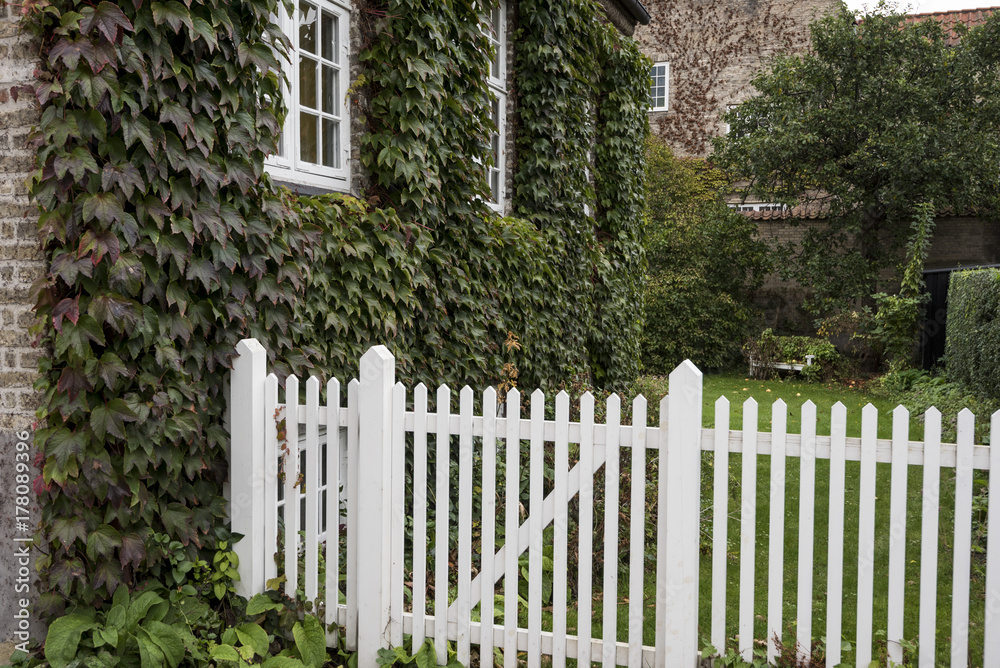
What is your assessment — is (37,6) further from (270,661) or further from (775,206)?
(775,206)

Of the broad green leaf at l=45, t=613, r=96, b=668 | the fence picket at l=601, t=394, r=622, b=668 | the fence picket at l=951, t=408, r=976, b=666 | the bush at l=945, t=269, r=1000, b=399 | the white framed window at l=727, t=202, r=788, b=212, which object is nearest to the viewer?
the fence picket at l=951, t=408, r=976, b=666

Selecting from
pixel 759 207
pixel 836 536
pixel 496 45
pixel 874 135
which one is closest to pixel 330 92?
pixel 496 45

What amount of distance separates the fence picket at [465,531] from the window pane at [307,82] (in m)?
2.62

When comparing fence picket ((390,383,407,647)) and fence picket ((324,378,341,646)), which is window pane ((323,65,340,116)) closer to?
fence picket ((324,378,341,646))

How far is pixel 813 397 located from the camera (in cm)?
1350

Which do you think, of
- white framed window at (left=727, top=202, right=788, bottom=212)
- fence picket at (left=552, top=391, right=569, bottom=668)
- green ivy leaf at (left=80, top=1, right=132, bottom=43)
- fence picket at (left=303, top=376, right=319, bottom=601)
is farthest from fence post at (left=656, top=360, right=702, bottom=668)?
white framed window at (left=727, top=202, right=788, bottom=212)

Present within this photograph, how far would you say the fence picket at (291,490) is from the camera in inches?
152

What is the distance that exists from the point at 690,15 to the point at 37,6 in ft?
69.5

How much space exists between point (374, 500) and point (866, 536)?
6.94 feet

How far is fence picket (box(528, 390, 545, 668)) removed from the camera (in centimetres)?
354

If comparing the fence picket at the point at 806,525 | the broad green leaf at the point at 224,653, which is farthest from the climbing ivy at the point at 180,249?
the fence picket at the point at 806,525

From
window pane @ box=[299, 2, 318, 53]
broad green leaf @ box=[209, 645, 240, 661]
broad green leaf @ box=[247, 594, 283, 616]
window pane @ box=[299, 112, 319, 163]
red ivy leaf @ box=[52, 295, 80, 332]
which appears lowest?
broad green leaf @ box=[209, 645, 240, 661]

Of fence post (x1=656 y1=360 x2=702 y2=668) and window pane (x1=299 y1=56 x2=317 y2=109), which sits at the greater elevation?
window pane (x1=299 y1=56 x2=317 y2=109)

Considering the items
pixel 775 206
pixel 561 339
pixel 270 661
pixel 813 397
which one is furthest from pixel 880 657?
pixel 775 206
